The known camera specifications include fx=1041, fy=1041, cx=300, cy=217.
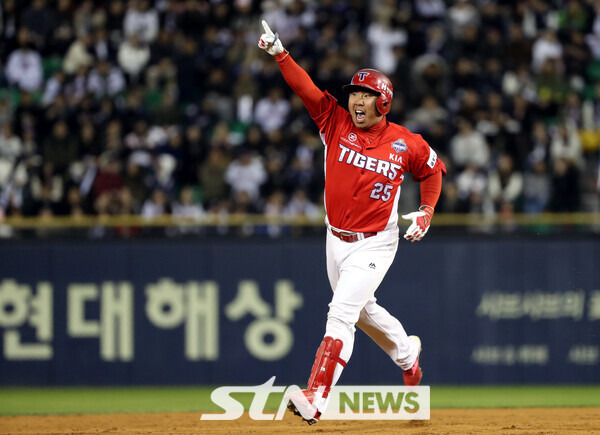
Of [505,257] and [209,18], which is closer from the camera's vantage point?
[505,257]

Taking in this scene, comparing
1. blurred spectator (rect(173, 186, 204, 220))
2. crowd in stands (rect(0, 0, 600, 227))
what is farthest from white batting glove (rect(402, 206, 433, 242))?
blurred spectator (rect(173, 186, 204, 220))

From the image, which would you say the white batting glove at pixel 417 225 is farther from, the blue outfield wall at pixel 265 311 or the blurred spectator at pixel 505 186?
the blurred spectator at pixel 505 186

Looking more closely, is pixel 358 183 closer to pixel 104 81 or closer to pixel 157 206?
pixel 157 206

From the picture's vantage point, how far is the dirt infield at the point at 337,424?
29.2 feet

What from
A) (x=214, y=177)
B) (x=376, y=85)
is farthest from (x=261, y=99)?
(x=376, y=85)

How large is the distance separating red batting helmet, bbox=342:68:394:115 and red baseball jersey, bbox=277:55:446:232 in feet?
0.70

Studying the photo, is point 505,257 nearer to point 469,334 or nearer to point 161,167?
point 469,334

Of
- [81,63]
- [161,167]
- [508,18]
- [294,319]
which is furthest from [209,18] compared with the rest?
[294,319]

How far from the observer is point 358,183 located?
8.63 metres

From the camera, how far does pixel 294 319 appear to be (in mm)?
13828

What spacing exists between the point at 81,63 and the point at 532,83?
7.48 m

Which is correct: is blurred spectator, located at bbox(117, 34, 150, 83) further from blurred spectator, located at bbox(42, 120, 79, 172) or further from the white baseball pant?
the white baseball pant

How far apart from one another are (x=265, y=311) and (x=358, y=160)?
5510mm

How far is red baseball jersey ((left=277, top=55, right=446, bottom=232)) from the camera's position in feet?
28.4
